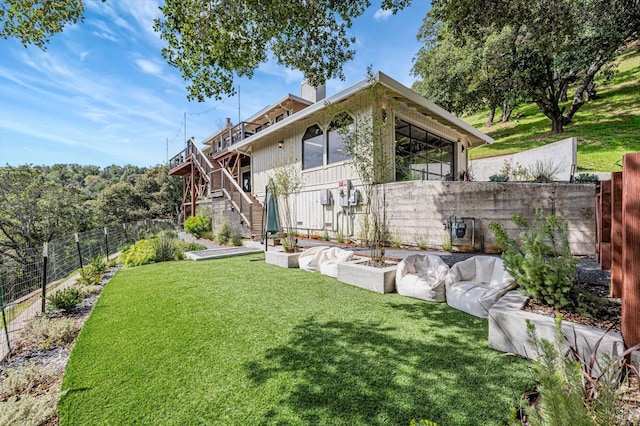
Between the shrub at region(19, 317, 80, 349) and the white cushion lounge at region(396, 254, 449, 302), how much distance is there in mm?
4488

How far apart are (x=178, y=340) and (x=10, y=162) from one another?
21.3 meters

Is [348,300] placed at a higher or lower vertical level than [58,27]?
lower

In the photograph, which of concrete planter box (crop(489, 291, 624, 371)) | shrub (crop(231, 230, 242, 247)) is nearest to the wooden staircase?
shrub (crop(231, 230, 242, 247))

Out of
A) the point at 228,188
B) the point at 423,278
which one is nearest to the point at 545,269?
the point at 423,278

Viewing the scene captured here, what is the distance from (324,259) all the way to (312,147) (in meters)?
6.34

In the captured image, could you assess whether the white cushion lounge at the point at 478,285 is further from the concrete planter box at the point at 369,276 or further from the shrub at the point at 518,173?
the shrub at the point at 518,173

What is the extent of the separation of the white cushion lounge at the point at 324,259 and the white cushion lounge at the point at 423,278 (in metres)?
1.29

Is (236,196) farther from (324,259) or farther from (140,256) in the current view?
(324,259)

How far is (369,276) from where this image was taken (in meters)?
4.48

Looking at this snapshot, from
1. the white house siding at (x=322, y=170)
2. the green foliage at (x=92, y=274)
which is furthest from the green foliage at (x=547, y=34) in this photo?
the green foliage at (x=92, y=274)

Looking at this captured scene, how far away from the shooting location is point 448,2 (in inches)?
212

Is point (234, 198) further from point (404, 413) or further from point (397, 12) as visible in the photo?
point (404, 413)

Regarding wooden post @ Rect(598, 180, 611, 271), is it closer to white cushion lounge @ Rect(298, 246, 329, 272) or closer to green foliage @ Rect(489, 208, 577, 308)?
green foliage @ Rect(489, 208, 577, 308)

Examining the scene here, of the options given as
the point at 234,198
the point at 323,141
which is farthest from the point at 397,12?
the point at 234,198
